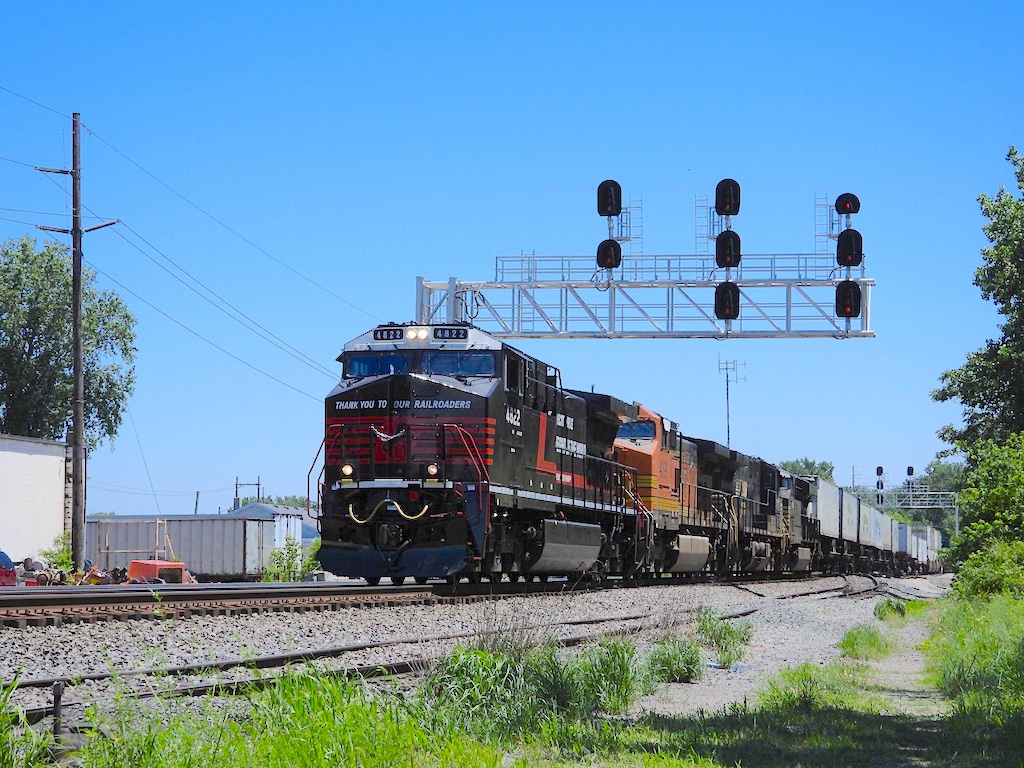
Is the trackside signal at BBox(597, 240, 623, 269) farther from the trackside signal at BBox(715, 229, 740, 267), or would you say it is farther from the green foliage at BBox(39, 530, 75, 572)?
the green foliage at BBox(39, 530, 75, 572)

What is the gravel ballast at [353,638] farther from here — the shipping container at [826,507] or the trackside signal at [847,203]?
the shipping container at [826,507]

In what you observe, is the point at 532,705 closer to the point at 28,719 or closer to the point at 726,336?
the point at 28,719

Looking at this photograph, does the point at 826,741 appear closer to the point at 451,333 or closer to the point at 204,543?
the point at 451,333

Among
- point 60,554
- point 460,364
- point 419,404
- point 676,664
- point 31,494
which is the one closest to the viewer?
point 676,664

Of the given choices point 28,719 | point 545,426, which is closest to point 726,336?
point 545,426

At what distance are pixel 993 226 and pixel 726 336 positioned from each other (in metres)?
12.1

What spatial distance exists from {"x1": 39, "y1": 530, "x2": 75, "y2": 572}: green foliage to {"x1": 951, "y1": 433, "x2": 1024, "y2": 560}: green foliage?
22391mm

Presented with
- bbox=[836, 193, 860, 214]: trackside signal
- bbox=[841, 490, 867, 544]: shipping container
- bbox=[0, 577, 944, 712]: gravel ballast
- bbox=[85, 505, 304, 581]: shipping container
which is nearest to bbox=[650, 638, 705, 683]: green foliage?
bbox=[0, 577, 944, 712]: gravel ballast

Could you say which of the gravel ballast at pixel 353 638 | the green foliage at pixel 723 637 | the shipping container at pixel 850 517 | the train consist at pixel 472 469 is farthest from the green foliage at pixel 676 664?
the shipping container at pixel 850 517

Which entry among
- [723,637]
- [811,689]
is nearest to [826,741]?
[811,689]

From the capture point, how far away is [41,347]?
2283 inches

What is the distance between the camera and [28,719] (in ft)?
20.5

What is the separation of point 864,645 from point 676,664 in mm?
4341

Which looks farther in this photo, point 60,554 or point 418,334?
point 60,554
